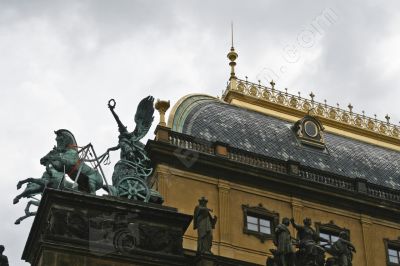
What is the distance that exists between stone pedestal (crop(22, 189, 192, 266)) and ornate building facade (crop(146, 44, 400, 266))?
620 centimetres

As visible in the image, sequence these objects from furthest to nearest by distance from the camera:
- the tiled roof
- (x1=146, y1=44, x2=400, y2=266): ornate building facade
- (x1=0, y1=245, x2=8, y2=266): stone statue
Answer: the tiled roof → (x1=146, y1=44, x2=400, y2=266): ornate building facade → (x1=0, y1=245, x2=8, y2=266): stone statue

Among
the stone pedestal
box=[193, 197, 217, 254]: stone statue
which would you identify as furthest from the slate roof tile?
the stone pedestal

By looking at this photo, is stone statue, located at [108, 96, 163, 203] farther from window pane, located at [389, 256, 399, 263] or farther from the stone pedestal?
window pane, located at [389, 256, 399, 263]

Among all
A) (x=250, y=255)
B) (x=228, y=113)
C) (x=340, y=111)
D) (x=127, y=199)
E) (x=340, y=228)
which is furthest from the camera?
(x=340, y=111)

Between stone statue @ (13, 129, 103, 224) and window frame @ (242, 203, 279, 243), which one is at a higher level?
window frame @ (242, 203, 279, 243)

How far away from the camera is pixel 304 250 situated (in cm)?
3500

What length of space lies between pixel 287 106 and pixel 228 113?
13.3ft

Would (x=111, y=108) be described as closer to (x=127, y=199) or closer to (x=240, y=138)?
(x=127, y=199)

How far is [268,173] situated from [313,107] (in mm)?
8545

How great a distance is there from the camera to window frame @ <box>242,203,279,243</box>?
4247 centimetres

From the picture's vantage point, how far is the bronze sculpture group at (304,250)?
114 ft

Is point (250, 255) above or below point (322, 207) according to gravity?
below

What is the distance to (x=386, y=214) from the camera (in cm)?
4581

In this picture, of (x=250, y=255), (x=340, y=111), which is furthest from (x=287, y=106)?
(x=250, y=255)
